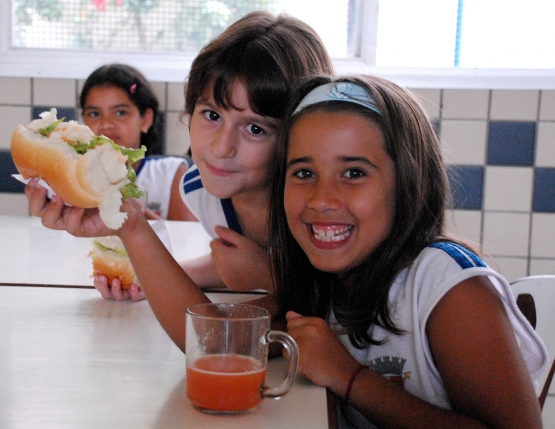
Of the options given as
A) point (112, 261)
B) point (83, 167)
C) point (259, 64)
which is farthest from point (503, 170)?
point (83, 167)

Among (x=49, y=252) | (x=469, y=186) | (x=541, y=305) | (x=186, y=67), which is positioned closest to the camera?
(x=541, y=305)

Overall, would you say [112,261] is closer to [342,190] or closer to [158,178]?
[342,190]

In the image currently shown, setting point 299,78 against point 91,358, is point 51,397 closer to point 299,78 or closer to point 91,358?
point 91,358

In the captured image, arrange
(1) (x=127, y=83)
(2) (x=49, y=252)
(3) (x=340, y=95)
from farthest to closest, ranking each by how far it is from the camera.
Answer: (1) (x=127, y=83)
(2) (x=49, y=252)
(3) (x=340, y=95)

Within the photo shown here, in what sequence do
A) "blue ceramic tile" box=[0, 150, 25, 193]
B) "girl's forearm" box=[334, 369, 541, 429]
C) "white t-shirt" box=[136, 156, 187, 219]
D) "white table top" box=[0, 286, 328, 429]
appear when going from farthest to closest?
"blue ceramic tile" box=[0, 150, 25, 193] → "white t-shirt" box=[136, 156, 187, 219] → "girl's forearm" box=[334, 369, 541, 429] → "white table top" box=[0, 286, 328, 429]

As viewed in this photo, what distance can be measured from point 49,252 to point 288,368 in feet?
3.07

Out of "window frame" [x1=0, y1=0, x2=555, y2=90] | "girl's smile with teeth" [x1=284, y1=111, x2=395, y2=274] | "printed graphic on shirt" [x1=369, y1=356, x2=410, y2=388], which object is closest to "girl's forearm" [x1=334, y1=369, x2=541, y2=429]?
"printed graphic on shirt" [x1=369, y1=356, x2=410, y2=388]

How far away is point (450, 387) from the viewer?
774mm

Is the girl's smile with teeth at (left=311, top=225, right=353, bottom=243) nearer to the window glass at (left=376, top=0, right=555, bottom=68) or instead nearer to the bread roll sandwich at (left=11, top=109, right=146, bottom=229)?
the bread roll sandwich at (left=11, top=109, right=146, bottom=229)

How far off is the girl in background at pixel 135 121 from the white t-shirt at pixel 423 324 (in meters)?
1.56

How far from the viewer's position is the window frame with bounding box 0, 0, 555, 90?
7.89 ft

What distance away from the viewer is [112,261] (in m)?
1.00

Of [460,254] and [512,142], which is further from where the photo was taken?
[512,142]

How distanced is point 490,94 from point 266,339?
2.08 meters
